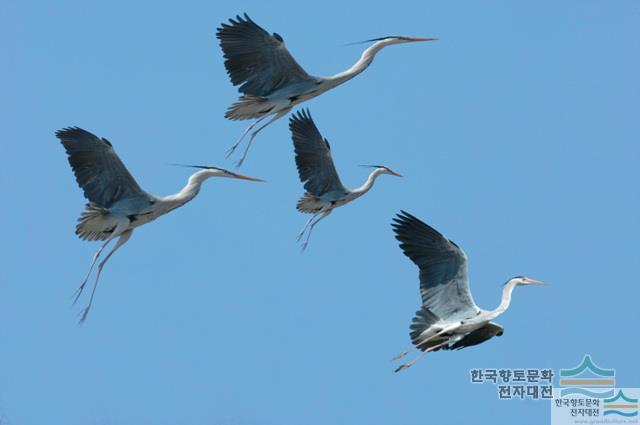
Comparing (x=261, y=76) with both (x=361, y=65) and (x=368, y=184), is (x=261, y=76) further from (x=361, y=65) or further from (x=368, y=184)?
(x=368, y=184)

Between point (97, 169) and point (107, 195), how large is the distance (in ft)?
1.47

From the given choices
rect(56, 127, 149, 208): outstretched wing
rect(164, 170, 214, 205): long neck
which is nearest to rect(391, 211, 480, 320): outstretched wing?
rect(164, 170, 214, 205): long neck

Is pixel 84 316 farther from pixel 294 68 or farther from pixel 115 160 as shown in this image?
pixel 294 68

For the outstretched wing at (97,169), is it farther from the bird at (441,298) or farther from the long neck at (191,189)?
the bird at (441,298)

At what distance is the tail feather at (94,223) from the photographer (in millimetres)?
23438

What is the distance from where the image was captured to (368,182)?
97.0 feet

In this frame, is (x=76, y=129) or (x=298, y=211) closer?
(x=76, y=129)

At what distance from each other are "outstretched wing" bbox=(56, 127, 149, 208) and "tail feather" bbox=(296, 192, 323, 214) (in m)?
5.58

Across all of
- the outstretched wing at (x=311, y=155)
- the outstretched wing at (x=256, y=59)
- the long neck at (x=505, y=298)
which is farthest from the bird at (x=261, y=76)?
the long neck at (x=505, y=298)

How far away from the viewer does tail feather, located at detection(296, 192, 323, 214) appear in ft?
93.7

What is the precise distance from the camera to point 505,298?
2377 cm

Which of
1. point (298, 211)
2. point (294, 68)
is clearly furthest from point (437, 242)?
point (298, 211)

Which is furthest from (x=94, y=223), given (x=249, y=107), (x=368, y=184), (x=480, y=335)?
(x=368, y=184)

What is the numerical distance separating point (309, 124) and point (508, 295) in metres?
6.07
